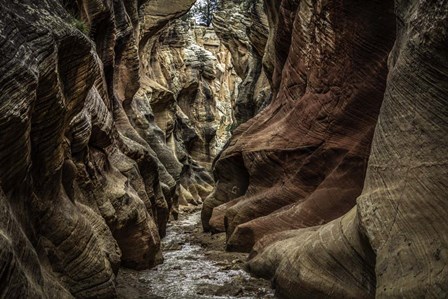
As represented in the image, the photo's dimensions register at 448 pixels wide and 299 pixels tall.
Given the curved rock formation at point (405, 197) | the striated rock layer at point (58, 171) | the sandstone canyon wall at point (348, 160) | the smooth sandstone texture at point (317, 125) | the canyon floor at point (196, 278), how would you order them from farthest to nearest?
the smooth sandstone texture at point (317, 125), the canyon floor at point (196, 278), the sandstone canyon wall at point (348, 160), the curved rock formation at point (405, 197), the striated rock layer at point (58, 171)

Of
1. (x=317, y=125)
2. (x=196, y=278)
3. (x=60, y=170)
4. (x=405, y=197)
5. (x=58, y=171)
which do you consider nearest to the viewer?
(x=405, y=197)

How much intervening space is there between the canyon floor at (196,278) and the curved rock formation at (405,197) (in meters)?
1.87

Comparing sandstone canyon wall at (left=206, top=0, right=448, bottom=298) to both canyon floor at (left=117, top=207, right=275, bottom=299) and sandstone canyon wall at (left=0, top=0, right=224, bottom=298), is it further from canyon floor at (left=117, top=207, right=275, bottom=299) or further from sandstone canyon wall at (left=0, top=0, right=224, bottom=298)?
sandstone canyon wall at (left=0, top=0, right=224, bottom=298)

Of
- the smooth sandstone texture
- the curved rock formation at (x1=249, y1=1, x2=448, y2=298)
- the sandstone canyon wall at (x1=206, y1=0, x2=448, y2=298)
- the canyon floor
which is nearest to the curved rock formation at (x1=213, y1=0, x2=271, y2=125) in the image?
the sandstone canyon wall at (x1=206, y1=0, x2=448, y2=298)

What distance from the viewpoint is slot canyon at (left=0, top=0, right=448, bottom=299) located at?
685 cm

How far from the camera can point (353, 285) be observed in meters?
8.83

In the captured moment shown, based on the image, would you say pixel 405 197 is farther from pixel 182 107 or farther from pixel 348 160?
pixel 182 107

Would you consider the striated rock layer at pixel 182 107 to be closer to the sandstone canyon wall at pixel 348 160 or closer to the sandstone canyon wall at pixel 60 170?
the sandstone canyon wall at pixel 348 160

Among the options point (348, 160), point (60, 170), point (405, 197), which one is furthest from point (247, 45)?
point (405, 197)

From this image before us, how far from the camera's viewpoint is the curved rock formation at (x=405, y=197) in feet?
22.4

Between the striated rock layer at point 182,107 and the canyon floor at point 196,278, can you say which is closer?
the canyon floor at point 196,278

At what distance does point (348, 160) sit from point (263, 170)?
4.49 metres

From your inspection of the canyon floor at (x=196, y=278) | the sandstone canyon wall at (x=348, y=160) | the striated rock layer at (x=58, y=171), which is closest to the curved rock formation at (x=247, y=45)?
the sandstone canyon wall at (x=348, y=160)

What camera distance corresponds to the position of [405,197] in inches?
296
